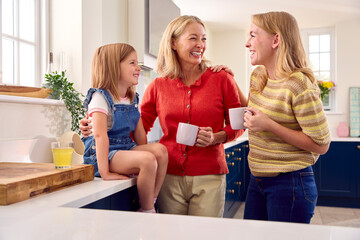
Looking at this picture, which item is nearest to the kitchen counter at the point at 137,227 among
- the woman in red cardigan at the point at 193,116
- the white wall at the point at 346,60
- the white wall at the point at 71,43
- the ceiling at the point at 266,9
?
the woman in red cardigan at the point at 193,116

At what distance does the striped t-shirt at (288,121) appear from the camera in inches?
48.6

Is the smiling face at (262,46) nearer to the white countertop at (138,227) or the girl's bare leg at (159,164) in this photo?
the girl's bare leg at (159,164)

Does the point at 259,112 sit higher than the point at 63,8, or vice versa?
the point at 63,8

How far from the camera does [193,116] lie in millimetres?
1501

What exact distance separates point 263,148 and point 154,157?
42 cm

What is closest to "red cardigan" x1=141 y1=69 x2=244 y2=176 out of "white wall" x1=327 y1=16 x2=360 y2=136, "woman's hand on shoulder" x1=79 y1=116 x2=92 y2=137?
"woman's hand on shoulder" x1=79 y1=116 x2=92 y2=137

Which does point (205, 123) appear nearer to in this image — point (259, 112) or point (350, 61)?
point (259, 112)

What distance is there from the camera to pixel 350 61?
520cm

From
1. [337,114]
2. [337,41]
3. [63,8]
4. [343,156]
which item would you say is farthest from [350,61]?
[63,8]

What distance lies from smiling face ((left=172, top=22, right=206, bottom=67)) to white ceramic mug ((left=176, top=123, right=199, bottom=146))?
0.32 meters

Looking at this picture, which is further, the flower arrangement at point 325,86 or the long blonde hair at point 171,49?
the flower arrangement at point 325,86

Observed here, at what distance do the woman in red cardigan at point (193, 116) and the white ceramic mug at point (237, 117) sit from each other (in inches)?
3.8

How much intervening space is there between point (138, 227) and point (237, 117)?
782 mm

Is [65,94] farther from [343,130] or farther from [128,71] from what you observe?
[343,130]
